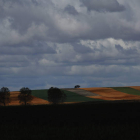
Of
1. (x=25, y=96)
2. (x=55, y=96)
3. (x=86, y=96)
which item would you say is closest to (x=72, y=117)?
(x=55, y=96)

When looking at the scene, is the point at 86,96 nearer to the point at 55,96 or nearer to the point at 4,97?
the point at 55,96

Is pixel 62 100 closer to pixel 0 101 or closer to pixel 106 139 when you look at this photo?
pixel 0 101

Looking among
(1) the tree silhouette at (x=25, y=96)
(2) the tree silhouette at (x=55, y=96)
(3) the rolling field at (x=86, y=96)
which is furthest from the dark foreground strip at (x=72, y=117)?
(2) the tree silhouette at (x=55, y=96)

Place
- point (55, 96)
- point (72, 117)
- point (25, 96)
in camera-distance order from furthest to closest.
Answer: point (55, 96), point (25, 96), point (72, 117)

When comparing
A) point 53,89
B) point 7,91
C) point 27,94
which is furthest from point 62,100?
point 7,91

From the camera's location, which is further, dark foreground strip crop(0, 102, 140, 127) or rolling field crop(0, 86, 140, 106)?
rolling field crop(0, 86, 140, 106)

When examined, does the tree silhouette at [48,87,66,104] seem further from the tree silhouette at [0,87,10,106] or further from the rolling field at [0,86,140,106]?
the tree silhouette at [0,87,10,106]

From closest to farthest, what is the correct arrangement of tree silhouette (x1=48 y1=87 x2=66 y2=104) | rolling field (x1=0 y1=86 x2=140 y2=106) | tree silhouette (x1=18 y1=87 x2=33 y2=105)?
tree silhouette (x1=18 y1=87 x2=33 y2=105) < tree silhouette (x1=48 y1=87 x2=66 y2=104) < rolling field (x1=0 y1=86 x2=140 y2=106)

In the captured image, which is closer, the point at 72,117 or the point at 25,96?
the point at 72,117

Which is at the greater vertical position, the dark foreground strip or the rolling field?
the rolling field

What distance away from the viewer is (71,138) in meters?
13.7

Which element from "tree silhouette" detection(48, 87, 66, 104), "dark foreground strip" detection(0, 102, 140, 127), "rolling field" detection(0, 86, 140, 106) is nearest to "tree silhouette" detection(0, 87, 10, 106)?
"rolling field" detection(0, 86, 140, 106)

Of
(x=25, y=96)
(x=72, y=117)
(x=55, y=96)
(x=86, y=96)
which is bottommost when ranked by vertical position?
(x=72, y=117)

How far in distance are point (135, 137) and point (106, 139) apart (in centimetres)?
161
